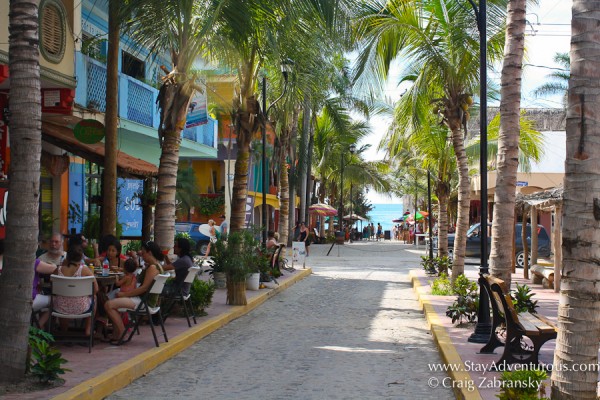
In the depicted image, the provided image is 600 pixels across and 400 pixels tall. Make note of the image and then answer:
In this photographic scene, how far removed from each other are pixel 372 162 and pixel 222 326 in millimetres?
57065

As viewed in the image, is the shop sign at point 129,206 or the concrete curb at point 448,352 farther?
the shop sign at point 129,206

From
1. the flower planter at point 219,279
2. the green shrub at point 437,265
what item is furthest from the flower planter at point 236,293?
the green shrub at point 437,265

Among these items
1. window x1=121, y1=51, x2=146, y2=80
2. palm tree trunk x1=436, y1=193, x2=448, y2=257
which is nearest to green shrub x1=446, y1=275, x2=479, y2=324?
palm tree trunk x1=436, y1=193, x2=448, y2=257

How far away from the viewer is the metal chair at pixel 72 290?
31.0ft

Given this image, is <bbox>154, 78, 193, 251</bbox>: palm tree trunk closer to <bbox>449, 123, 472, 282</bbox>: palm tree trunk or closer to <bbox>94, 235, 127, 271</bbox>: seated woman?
<bbox>94, 235, 127, 271</bbox>: seated woman

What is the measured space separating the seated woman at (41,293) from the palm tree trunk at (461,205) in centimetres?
943

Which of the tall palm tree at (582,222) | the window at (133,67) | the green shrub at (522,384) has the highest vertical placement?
the window at (133,67)

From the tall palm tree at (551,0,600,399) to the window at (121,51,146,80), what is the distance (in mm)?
19446

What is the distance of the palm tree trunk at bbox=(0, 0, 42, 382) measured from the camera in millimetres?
7508

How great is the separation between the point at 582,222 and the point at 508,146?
615 cm

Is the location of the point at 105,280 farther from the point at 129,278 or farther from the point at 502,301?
the point at 502,301

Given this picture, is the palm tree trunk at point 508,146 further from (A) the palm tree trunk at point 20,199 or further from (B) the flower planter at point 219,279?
(B) the flower planter at point 219,279

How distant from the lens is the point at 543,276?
816 inches

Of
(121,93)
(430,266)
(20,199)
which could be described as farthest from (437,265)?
(20,199)
